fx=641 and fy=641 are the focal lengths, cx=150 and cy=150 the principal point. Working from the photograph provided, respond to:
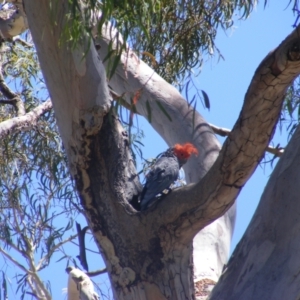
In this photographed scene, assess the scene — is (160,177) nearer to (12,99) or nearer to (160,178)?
(160,178)

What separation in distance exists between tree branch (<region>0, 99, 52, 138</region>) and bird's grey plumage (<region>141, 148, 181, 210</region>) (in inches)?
73.7

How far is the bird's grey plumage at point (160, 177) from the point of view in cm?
267

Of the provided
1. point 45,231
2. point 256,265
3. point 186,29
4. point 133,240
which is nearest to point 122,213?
point 133,240

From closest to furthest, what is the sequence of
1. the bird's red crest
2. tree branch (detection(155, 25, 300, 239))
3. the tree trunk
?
tree branch (detection(155, 25, 300, 239)) < the tree trunk < the bird's red crest

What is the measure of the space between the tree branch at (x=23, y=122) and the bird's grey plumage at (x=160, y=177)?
1872 millimetres

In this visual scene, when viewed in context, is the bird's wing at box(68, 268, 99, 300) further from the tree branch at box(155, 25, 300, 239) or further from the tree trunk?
the tree branch at box(155, 25, 300, 239)

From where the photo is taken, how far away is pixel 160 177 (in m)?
2.80

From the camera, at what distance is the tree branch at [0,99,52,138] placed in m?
4.57

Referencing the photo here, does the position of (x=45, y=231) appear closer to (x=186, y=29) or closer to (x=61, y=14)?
(x=186, y=29)

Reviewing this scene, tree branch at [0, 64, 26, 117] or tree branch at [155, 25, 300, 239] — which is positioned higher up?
tree branch at [0, 64, 26, 117]

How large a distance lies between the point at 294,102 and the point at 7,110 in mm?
2677

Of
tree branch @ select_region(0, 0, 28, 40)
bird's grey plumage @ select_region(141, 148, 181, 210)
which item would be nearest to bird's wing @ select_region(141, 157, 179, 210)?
bird's grey plumage @ select_region(141, 148, 181, 210)

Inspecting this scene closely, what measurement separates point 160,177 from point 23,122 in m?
2.15

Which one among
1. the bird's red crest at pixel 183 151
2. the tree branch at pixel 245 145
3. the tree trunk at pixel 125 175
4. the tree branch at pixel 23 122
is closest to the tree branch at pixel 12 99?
the tree branch at pixel 23 122
